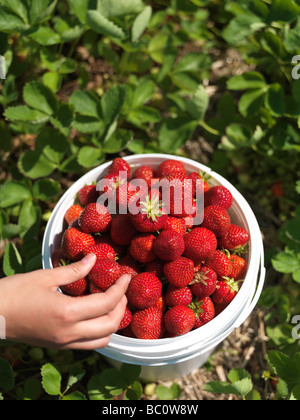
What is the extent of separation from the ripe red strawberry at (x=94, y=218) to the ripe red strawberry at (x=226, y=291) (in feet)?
1.40

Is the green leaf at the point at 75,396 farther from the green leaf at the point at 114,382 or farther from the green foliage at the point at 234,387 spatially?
the green foliage at the point at 234,387

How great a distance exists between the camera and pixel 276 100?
1.77 m

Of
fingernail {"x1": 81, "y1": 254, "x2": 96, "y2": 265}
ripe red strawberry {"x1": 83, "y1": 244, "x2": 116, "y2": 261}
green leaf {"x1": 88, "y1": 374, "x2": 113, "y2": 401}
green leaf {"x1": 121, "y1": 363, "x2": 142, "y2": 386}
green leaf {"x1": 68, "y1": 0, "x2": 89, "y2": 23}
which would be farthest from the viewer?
green leaf {"x1": 68, "y1": 0, "x2": 89, "y2": 23}

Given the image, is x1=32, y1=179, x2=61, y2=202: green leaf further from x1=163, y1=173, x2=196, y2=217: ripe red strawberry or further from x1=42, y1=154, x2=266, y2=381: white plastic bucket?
x1=163, y1=173, x2=196, y2=217: ripe red strawberry

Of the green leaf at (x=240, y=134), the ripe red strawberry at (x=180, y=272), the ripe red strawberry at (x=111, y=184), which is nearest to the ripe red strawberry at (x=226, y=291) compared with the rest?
the ripe red strawberry at (x=180, y=272)

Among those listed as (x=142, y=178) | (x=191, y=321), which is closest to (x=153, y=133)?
(x=142, y=178)

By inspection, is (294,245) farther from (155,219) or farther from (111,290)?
(111,290)

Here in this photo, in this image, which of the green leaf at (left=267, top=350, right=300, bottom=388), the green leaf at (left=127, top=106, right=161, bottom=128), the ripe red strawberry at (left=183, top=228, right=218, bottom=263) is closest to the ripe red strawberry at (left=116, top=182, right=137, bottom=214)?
the ripe red strawberry at (left=183, top=228, right=218, bottom=263)

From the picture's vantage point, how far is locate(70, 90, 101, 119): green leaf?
1.62 metres

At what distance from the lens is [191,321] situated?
1.13 metres

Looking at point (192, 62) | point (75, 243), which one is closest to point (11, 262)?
point (75, 243)

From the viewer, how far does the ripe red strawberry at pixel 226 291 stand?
122 centimetres

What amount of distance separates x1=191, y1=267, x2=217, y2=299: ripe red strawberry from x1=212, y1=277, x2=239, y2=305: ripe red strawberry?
4 cm

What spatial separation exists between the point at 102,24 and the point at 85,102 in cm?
31
